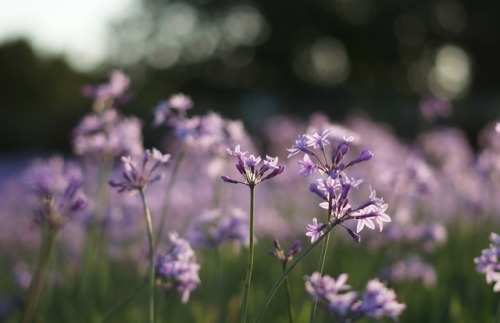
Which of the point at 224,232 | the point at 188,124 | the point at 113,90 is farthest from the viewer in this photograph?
the point at 113,90

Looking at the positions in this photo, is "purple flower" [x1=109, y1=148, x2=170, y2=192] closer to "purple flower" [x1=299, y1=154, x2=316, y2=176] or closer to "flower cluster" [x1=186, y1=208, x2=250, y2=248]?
"purple flower" [x1=299, y1=154, x2=316, y2=176]

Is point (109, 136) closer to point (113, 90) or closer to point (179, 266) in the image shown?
point (113, 90)

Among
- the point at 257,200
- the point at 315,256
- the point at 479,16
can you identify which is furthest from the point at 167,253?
the point at 479,16

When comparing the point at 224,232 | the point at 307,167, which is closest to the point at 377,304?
the point at 307,167

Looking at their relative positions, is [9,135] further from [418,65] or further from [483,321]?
[418,65]

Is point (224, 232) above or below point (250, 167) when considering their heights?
above

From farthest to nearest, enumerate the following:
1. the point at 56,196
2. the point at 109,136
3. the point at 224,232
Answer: the point at 109,136 < the point at 224,232 < the point at 56,196

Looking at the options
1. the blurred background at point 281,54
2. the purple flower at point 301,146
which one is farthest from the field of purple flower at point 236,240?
the blurred background at point 281,54

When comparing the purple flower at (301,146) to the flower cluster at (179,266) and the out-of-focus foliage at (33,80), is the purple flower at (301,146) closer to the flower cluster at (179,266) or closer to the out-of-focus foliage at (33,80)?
the flower cluster at (179,266)
